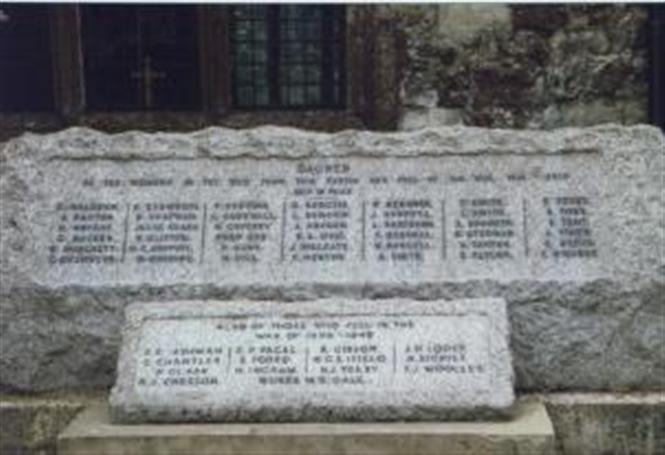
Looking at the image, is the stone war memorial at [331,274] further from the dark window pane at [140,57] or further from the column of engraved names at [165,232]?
the dark window pane at [140,57]

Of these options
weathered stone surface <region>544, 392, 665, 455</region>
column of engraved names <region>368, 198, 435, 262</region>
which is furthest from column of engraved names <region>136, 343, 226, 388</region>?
weathered stone surface <region>544, 392, 665, 455</region>

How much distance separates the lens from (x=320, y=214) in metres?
6.23

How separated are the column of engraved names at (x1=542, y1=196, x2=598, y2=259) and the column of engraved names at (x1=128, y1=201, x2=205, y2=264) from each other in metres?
1.42

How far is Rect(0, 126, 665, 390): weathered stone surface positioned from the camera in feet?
19.9

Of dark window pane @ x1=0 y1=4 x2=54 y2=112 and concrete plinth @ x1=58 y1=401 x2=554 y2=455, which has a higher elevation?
dark window pane @ x1=0 y1=4 x2=54 y2=112

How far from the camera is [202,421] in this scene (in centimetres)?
557

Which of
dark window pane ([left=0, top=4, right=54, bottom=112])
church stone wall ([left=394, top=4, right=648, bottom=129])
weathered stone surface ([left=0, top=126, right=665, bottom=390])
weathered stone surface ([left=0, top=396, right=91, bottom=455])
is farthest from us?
dark window pane ([left=0, top=4, right=54, bottom=112])

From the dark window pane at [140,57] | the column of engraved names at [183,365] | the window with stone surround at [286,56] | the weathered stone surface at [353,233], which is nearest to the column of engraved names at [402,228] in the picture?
the weathered stone surface at [353,233]

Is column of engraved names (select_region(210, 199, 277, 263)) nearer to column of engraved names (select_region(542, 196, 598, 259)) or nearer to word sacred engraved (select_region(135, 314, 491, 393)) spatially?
word sacred engraved (select_region(135, 314, 491, 393))

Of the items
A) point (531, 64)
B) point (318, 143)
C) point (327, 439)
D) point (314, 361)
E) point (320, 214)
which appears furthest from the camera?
point (531, 64)

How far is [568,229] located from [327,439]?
146 cm

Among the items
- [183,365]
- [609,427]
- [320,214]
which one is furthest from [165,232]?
[609,427]

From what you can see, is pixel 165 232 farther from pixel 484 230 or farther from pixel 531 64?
pixel 531 64

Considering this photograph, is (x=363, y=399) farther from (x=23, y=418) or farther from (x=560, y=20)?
(x=560, y=20)
